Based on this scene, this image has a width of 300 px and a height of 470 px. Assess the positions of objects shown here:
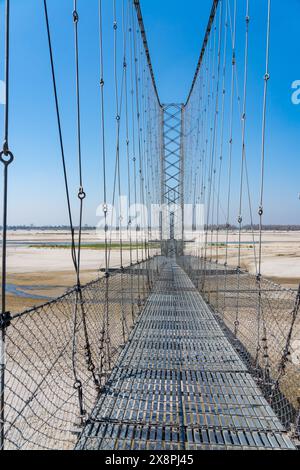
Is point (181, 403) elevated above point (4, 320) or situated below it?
below

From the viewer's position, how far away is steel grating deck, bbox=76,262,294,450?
1.27m

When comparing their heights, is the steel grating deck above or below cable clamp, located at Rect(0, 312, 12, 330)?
below

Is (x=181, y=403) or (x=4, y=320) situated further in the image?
(x=181, y=403)

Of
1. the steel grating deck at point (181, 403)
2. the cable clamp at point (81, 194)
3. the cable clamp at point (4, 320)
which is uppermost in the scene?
the cable clamp at point (81, 194)

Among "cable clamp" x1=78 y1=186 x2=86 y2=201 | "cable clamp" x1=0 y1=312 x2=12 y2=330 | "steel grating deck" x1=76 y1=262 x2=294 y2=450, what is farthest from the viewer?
"cable clamp" x1=78 y1=186 x2=86 y2=201

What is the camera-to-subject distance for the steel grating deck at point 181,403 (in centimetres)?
127

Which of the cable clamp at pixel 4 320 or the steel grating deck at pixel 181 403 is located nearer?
the cable clamp at pixel 4 320

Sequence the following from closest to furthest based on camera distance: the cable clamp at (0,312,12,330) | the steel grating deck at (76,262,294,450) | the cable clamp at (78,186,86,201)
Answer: the cable clamp at (0,312,12,330), the steel grating deck at (76,262,294,450), the cable clamp at (78,186,86,201)

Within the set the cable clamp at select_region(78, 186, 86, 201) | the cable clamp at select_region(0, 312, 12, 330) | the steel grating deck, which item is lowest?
the steel grating deck

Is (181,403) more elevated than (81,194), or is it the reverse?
(81,194)

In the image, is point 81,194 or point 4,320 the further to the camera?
point 81,194

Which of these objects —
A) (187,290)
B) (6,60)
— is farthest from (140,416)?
(187,290)

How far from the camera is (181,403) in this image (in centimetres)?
157
